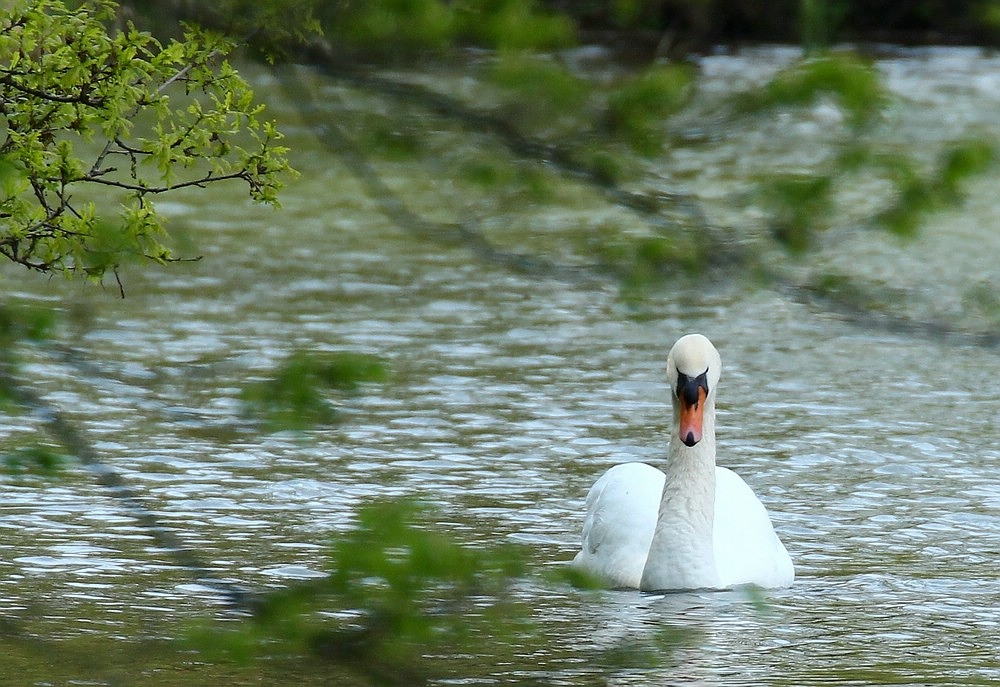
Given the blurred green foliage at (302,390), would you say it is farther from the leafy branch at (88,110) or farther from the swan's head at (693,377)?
the swan's head at (693,377)

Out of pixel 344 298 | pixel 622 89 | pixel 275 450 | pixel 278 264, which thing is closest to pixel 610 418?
pixel 275 450

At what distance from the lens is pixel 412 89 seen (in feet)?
10.3

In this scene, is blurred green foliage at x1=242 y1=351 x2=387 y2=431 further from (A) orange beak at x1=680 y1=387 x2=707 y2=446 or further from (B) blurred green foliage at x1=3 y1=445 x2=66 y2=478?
(A) orange beak at x1=680 y1=387 x2=707 y2=446

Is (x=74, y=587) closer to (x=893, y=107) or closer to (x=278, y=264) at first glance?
(x=893, y=107)

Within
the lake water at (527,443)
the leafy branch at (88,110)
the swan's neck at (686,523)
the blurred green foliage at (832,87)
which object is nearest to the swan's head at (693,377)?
the swan's neck at (686,523)

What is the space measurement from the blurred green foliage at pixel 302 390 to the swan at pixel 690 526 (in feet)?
15.6

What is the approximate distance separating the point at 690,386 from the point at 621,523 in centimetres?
82

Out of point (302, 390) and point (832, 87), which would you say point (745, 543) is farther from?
point (832, 87)

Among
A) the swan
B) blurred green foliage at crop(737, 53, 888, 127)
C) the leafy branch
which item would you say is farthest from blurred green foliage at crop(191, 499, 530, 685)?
the swan

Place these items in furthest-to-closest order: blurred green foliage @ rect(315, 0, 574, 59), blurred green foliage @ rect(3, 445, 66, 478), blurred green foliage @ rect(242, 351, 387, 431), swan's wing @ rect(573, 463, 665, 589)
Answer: swan's wing @ rect(573, 463, 665, 589) < blurred green foliage @ rect(3, 445, 66, 478) < blurred green foliage @ rect(242, 351, 387, 431) < blurred green foliage @ rect(315, 0, 574, 59)

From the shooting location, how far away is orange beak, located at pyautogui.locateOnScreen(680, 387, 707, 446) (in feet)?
27.1

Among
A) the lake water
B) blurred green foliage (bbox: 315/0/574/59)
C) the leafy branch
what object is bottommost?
the lake water

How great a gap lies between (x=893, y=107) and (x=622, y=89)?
17.2 inches

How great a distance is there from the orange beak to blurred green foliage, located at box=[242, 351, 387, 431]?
16.0 ft
